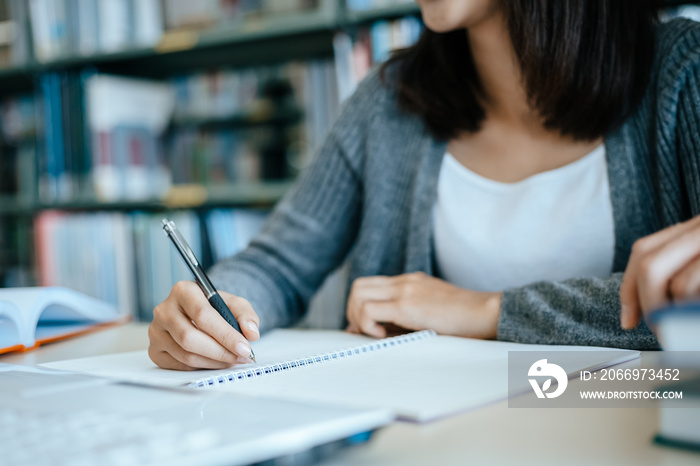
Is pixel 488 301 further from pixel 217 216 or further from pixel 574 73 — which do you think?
pixel 217 216

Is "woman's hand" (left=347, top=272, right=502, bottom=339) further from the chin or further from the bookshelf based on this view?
the bookshelf

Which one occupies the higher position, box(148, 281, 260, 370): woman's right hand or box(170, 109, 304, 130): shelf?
box(170, 109, 304, 130): shelf

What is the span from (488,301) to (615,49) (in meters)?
0.41

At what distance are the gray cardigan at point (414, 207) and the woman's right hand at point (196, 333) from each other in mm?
203

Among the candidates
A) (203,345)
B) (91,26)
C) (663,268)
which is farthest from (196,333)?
(91,26)

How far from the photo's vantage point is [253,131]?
1.96 m

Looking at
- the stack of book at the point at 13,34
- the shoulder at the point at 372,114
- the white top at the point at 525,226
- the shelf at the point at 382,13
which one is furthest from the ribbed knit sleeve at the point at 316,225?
the stack of book at the point at 13,34

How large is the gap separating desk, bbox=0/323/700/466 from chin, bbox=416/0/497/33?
63 centimetres

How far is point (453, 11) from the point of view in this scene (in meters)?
0.91

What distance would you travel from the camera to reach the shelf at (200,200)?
6.15 feet

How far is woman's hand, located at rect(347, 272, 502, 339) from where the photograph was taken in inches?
28.3

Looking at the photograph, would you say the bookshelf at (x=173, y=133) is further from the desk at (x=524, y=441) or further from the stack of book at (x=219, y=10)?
the desk at (x=524, y=441)

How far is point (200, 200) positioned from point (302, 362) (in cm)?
147

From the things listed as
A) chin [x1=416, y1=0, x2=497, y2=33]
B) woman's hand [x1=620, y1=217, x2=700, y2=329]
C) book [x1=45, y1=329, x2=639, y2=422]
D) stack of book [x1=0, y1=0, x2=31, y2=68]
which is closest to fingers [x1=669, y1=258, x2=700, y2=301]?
woman's hand [x1=620, y1=217, x2=700, y2=329]
